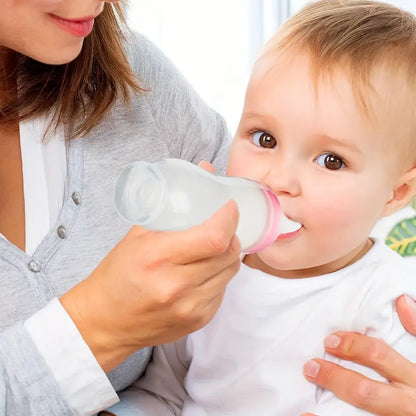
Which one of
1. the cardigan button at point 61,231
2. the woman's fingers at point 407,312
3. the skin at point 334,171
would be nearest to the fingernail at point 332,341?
the skin at point 334,171

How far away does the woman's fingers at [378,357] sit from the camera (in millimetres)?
1202

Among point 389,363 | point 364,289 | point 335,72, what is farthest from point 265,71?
point 389,363

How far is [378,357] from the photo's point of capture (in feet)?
3.94

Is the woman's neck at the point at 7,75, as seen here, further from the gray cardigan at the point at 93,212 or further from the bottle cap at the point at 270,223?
the bottle cap at the point at 270,223

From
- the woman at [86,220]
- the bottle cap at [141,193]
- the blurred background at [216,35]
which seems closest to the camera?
the bottle cap at [141,193]

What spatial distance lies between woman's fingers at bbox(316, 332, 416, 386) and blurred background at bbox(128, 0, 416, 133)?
219 centimetres

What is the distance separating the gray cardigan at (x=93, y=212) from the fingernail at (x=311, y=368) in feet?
1.05

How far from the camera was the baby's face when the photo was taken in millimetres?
1181

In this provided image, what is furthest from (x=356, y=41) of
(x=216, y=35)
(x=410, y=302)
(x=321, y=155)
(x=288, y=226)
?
(x=216, y=35)

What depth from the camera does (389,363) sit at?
3.94ft

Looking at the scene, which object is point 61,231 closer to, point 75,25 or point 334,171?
point 75,25

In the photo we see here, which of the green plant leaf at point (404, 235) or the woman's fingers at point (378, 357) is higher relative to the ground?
the woman's fingers at point (378, 357)

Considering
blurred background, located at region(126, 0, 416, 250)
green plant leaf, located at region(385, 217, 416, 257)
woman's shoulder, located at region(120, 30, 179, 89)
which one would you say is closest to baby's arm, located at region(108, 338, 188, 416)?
woman's shoulder, located at region(120, 30, 179, 89)

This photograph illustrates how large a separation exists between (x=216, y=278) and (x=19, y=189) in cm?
51
